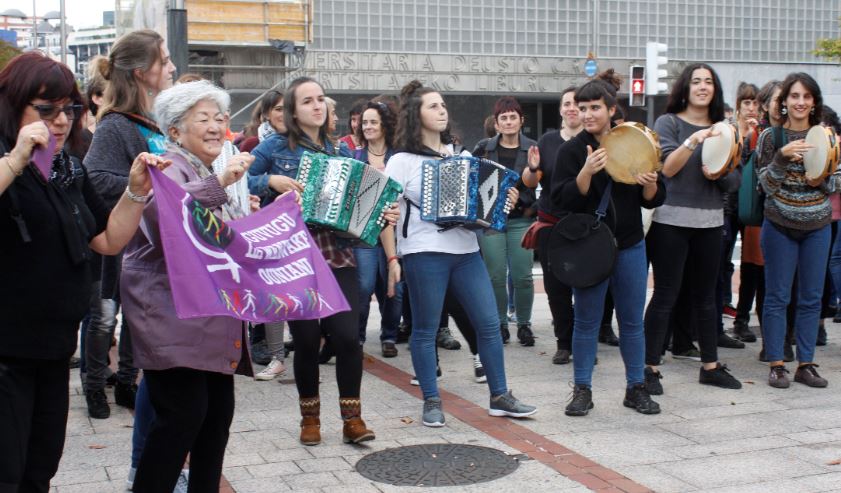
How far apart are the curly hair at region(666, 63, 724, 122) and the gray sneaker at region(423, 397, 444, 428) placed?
2.49m

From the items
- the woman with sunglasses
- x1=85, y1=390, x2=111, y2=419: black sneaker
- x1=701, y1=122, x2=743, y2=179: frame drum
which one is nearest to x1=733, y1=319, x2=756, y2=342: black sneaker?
x1=701, y1=122, x2=743, y2=179: frame drum

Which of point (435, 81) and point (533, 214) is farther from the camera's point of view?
point (435, 81)

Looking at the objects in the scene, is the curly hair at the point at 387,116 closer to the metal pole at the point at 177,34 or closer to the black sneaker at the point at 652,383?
the black sneaker at the point at 652,383

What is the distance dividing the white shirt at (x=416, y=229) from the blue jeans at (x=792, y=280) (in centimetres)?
217

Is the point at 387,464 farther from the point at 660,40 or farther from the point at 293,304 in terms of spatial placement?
the point at 660,40

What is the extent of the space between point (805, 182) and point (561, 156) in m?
1.80

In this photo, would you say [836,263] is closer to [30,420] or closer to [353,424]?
[353,424]

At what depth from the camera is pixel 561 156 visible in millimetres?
6297

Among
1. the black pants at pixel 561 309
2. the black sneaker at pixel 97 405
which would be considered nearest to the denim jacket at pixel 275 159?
the black sneaker at pixel 97 405

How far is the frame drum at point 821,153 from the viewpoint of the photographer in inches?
265

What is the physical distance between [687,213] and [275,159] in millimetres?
2635

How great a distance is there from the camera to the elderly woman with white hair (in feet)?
13.0

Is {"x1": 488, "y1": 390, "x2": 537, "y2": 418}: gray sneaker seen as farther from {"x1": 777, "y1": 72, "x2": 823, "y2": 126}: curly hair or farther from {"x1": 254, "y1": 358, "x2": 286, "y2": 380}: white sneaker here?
{"x1": 777, "y1": 72, "x2": 823, "y2": 126}: curly hair

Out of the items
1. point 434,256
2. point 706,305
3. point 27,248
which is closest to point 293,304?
point 27,248
